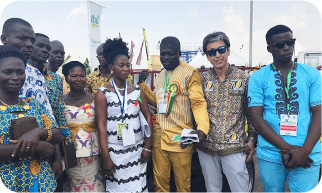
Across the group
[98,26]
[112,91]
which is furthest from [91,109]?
[98,26]

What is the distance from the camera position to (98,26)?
38.8 feet

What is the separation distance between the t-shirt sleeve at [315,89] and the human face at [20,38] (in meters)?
2.73

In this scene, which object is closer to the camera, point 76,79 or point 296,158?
point 296,158

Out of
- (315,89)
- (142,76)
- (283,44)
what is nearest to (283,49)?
(283,44)

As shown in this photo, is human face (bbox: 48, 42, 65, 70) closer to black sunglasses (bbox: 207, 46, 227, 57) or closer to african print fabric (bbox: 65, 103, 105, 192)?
african print fabric (bbox: 65, 103, 105, 192)

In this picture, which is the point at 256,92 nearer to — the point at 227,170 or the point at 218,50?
the point at 218,50

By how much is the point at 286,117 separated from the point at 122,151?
5.48 feet

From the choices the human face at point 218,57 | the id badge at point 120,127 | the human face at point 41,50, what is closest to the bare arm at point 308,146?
the human face at point 218,57

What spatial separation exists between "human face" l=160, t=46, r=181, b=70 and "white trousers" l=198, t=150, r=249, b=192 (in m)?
1.09

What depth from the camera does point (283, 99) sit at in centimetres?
216

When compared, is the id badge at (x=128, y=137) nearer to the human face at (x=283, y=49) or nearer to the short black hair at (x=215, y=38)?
the short black hair at (x=215, y=38)

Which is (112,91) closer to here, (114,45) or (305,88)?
(114,45)

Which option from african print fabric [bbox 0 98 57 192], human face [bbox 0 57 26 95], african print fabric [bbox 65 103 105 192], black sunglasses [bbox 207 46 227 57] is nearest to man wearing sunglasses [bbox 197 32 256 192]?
black sunglasses [bbox 207 46 227 57]

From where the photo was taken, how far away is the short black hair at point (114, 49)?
2.71 m
